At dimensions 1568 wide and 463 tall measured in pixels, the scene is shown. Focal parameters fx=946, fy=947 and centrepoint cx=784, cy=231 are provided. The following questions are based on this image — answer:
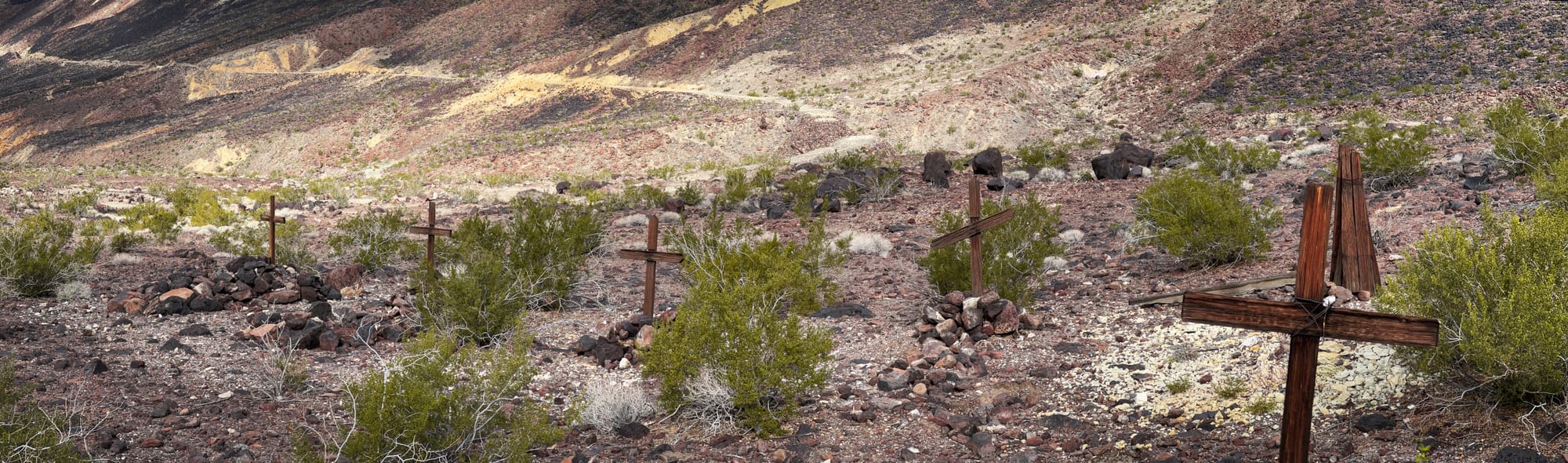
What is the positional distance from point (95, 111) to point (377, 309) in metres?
55.9

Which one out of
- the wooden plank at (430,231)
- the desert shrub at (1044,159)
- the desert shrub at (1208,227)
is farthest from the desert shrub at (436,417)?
the desert shrub at (1044,159)

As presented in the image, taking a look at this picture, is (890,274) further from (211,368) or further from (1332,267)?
(211,368)

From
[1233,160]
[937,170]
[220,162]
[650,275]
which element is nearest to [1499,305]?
[650,275]

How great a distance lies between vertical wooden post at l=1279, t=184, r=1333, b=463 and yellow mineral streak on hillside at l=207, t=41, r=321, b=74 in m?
61.7

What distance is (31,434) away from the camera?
498 cm

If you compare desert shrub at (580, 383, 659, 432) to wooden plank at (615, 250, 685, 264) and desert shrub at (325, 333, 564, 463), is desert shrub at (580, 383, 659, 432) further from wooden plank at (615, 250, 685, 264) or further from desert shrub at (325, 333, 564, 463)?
wooden plank at (615, 250, 685, 264)

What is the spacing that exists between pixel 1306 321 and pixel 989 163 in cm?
1582

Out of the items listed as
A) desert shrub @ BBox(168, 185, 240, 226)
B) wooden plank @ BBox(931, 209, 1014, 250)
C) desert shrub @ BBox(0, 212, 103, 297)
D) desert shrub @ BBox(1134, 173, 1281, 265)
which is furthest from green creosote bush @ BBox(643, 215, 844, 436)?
desert shrub @ BBox(168, 185, 240, 226)

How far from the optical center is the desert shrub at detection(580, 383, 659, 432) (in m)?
6.29

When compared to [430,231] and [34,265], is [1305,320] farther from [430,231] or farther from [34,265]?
[34,265]

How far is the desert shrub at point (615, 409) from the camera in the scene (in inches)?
247

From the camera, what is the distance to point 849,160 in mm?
21562

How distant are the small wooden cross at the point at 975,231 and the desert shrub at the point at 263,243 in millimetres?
8767

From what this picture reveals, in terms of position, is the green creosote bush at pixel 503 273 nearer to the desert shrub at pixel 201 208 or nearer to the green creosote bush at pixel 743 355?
the green creosote bush at pixel 743 355
